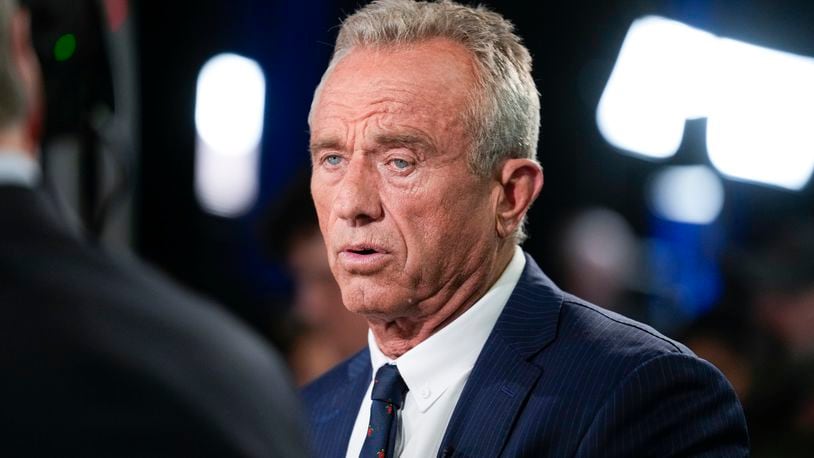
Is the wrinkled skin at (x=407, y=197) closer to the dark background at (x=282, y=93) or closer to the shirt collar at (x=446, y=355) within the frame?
the shirt collar at (x=446, y=355)

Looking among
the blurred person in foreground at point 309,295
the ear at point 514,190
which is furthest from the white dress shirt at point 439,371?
the blurred person in foreground at point 309,295

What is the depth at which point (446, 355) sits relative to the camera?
2.46 m

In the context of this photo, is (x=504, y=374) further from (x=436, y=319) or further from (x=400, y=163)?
(x=400, y=163)

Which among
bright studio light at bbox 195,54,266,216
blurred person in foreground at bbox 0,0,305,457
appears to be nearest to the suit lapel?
blurred person in foreground at bbox 0,0,305,457

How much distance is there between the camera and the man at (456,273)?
89.1 inches

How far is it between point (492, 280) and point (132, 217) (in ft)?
11.8

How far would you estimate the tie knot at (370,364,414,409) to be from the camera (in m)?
2.45

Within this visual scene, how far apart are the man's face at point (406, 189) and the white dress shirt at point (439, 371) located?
0.07m

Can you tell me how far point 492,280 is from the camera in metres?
2.56

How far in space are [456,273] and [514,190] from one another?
0.26 m

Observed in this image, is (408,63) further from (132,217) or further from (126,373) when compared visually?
(132,217)

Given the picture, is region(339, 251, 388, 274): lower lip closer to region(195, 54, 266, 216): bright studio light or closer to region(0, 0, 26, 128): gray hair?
region(0, 0, 26, 128): gray hair

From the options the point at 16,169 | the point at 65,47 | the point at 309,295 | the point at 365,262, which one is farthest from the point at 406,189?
the point at 309,295

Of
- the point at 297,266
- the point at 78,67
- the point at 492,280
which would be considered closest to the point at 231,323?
the point at 492,280
